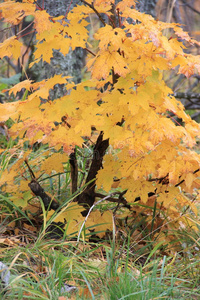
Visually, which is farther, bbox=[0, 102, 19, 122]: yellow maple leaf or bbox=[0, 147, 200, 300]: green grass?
bbox=[0, 102, 19, 122]: yellow maple leaf

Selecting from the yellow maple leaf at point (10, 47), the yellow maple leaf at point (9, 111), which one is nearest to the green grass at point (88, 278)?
the yellow maple leaf at point (9, 111)

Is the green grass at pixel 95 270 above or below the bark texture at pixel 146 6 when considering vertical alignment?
below

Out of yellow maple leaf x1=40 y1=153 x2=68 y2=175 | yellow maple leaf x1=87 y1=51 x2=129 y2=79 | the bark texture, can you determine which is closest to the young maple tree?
yellow maple leaf x1=87 y1=51 x2=129 y2=79

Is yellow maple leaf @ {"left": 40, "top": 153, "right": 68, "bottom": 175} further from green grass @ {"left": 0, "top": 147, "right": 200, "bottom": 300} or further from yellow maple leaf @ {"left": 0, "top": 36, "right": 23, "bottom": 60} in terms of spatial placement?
yellow maple leaf @ {"left": 0, "top": 36, "right": 23, "bottom": 60}

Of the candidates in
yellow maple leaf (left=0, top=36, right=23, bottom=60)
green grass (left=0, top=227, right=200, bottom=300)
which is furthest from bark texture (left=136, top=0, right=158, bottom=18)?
green grass (left=0, top=227, right=200, bottom=300)

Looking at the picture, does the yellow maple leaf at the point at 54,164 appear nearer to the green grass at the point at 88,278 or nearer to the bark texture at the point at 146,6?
the green grass at the point at 88,278

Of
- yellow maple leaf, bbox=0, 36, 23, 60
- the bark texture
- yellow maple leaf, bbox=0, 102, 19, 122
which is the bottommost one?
yellow maple leaf, bbox=0, 102, 19, 122

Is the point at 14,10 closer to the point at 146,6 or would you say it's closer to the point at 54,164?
the point at 54,164

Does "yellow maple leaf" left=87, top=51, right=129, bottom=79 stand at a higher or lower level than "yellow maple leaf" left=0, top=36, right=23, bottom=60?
lower

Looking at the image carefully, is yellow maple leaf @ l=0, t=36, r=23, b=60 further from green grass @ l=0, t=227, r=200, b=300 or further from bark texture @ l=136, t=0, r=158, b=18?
bark texture @ l=136, t=0, r=158, b=18

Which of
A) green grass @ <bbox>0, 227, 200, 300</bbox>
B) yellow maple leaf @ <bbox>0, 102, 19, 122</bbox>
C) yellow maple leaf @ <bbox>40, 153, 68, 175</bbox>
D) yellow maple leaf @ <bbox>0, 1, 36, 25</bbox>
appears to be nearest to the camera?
green grass @ <bbox>0, 227, 200, 300</bbox>

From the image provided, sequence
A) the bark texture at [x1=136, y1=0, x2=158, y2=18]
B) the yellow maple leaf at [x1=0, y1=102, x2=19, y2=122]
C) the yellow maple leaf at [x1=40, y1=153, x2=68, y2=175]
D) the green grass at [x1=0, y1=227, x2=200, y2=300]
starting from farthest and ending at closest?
the bark texture at [x1=136, y1=0, x2=158, y2=18] < the yellow maple leaf at [x1=40, y1=153, x2=68, y2=175] < the yellow maple leaf at [x1=0, y1=102, x2=19, y2=122] < the green grass at [x1=0, y1=227, x2=200, y2=300]

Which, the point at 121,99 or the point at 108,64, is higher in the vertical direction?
the point at 108,64

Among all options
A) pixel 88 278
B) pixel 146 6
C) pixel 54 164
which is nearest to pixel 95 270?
pixel 88 278
